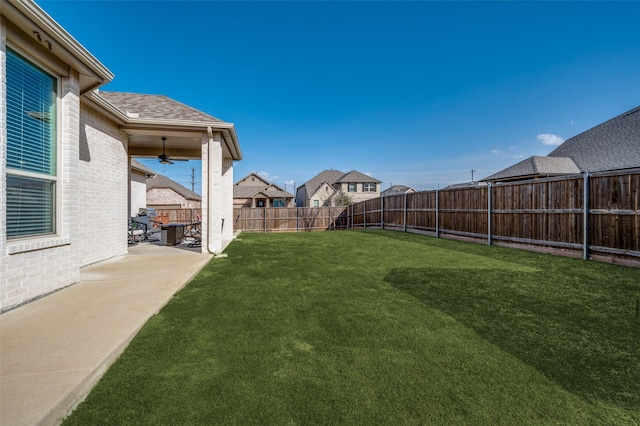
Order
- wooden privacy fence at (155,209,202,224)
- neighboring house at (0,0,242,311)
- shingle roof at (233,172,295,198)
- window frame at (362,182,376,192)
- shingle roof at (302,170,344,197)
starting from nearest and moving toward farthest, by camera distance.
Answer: neighboring house at (0,0,242,311) < wooden privacy fence at (155,209,202,224) < shingle roof at (233,172,295,198) < window frame at (362,182,376,192) < shingle roof at (302,170,344,197)

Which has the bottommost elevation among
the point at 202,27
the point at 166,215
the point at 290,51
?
the point at 166,215

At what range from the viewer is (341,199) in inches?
1320

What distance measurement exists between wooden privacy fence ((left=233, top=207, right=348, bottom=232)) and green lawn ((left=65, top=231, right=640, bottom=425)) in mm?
14698

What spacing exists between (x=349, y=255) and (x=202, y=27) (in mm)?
10481

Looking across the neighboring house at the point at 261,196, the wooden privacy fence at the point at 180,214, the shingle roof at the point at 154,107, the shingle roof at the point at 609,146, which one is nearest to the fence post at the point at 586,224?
the shingle roof at the point at 154,107

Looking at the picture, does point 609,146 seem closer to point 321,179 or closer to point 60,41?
point 60,41

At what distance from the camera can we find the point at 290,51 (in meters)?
14.1

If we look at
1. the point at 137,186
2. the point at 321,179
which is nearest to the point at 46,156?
the point at 137,186

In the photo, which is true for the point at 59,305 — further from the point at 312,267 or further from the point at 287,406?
the point at 312,267

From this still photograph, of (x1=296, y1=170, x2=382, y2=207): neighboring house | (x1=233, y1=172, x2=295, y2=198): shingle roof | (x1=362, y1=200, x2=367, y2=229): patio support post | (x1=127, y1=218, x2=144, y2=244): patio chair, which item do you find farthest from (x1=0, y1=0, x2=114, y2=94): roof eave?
(x1=296, y1=170, x2=382, y2=207): neighboring house

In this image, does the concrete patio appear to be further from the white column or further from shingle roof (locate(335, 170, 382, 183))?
shingle roof (locate(335, 170, 382, 183))

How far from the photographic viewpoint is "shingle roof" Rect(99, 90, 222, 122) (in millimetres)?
7191

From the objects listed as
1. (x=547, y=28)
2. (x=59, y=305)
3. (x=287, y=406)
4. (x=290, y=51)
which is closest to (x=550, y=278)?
(x=287, y=406)

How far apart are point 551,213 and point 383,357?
728 cm
